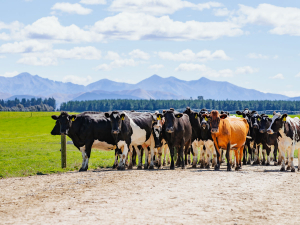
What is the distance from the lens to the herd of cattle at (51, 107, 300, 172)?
19.7 meters

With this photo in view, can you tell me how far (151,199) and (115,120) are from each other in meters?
8.53

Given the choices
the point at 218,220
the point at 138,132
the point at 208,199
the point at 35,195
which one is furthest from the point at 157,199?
the point at 138,132

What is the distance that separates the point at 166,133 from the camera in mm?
21031

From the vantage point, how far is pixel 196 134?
22.5 metres

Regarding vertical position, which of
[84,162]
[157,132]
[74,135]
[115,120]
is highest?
[115,120]

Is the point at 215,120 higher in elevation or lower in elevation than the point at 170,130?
higher

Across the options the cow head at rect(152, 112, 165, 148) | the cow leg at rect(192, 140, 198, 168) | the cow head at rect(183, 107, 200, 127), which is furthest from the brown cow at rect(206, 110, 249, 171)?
the cow head at rect(152, 112, 165, 148)

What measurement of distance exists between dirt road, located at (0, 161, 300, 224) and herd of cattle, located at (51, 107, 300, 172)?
126 inches

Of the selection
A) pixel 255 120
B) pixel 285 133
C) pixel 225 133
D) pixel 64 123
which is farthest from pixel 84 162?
pixel 255 120

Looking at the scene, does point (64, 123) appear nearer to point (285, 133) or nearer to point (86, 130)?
point (86, 130)

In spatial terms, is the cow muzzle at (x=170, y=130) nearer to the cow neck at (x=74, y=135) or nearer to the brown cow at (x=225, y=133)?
the brown cow at (x=225, y=133)

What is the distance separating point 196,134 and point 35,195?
11539 mm

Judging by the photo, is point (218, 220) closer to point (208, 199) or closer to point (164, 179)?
point (208, 199)

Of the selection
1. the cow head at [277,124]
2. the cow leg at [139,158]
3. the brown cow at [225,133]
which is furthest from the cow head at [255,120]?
the cow leg at [139,158]
